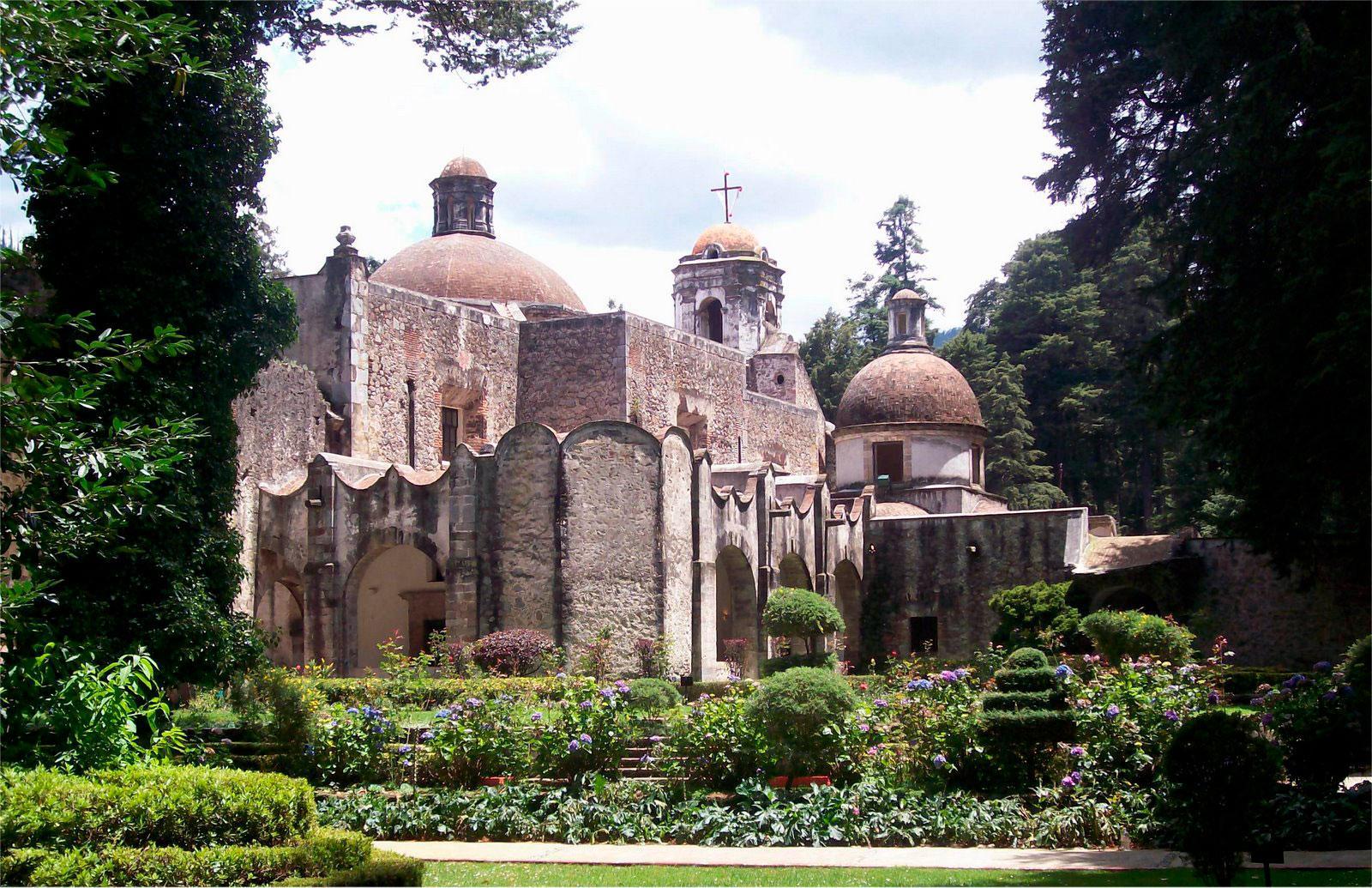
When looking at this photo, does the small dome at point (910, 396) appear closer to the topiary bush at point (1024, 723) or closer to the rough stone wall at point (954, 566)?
the rough stone wall at point (954, 566)

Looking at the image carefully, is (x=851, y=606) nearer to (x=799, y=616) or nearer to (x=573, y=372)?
(x=799, y=616)

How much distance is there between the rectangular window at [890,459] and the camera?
40.3m

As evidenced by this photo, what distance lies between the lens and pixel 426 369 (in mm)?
34281

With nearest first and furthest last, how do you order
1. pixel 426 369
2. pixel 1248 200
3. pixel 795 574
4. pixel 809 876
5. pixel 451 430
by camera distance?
pixel 809 876 < pixel 1248 200 < pixel 795 574 < pixel 426 369 < pixel 451 430

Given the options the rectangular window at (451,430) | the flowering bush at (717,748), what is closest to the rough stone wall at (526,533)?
the rectangular window at (451,430)

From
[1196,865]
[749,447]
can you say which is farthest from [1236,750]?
[749,447]

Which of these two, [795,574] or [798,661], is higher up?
[795,574]

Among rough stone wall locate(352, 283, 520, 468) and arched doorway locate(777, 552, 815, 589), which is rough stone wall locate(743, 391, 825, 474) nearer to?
rough stone wall locate(352, 283, 520, 468)

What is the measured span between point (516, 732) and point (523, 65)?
10.3 m

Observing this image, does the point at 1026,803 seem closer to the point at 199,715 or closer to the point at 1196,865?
the point at 1196,865

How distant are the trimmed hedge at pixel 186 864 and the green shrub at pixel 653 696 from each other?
6595 mm

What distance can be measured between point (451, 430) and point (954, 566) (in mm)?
12016

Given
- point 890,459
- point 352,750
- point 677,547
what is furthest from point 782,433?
point 352,750

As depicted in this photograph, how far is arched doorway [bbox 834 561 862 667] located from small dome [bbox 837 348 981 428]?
602cm
